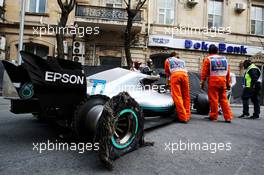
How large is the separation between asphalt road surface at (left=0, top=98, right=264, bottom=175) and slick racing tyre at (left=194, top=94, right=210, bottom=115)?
2.27 meters

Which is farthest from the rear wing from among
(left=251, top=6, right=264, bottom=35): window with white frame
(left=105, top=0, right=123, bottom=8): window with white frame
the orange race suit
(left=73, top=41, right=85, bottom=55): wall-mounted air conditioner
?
(left=251, top=6, right=264, bottom=35): window with white frame

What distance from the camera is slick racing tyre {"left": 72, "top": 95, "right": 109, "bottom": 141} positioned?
8.19 feet

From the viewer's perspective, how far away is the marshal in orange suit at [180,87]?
177 inches

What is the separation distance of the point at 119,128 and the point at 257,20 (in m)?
19.8

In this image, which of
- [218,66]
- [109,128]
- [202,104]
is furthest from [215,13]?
[109,128]

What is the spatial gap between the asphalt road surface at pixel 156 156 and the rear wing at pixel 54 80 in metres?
0.60

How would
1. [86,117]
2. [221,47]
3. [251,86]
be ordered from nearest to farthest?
[86,117], [251,86], [221,47]

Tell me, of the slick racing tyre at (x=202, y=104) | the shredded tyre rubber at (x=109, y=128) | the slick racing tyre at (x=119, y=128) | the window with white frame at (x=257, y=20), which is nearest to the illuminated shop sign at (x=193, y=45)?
the window with white frame at (x=257, y=20)

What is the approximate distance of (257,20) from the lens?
59.7 ft

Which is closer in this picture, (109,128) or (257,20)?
(109,128)

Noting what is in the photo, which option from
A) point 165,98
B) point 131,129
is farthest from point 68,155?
point 165,98

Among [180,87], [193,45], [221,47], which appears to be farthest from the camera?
[221,47]

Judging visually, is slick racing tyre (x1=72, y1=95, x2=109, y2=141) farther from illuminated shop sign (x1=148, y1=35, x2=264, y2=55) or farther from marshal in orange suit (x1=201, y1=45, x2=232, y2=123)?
illuminated shop sign (x1=148, y1=35, x2=264, y2=55)

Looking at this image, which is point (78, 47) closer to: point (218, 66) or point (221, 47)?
point (221, 47)
